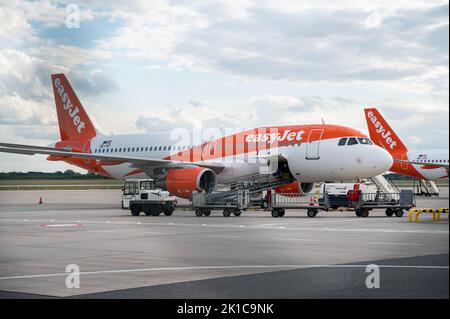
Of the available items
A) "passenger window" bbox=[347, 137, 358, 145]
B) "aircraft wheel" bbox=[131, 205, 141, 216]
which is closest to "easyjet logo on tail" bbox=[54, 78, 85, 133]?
"aircraft wheel" bbox=[131, 205, 141, 216]

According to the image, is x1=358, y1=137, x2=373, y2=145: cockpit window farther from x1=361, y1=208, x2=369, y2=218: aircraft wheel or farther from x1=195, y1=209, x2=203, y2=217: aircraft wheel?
x1=195, y1=209, x2=203, y2=217: aircraft wheel

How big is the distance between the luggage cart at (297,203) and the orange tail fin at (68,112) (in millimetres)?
13954

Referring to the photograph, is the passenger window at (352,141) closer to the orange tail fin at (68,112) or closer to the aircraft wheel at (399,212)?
the aircraft wheel at (399,212)

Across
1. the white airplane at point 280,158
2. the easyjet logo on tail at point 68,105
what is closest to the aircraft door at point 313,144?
the white airplane at point 280,158

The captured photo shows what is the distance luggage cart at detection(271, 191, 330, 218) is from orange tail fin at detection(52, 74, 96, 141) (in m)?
14.0

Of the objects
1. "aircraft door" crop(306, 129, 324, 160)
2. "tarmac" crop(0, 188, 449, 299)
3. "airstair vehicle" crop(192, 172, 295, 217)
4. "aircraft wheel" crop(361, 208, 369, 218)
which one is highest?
"aircraft door" crop(306, 129, 324, 160)

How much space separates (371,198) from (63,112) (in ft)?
93.9

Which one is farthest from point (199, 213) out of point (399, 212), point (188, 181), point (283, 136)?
point (399, 212)

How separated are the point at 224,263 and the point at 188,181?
3129 cm

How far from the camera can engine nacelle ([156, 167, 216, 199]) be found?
50.4m

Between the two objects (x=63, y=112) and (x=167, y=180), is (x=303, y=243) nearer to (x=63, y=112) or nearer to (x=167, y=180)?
(x=63, y=112)

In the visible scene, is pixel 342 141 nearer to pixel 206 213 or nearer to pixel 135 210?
pixel 206 213

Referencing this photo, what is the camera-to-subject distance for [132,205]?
47.8m
